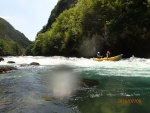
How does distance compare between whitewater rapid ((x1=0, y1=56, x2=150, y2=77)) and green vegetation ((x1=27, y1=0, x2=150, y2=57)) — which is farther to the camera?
green vegetation ((x1=27, y1=0, x2=150, y2=57))

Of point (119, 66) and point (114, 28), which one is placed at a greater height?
point (114, 28)

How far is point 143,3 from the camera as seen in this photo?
43.6 m

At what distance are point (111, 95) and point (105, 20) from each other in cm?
4023

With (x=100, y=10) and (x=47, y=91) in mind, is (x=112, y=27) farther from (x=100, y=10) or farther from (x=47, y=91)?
(x=47, y=91)

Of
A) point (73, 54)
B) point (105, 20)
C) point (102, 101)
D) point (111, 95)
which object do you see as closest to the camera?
point (102, 101)

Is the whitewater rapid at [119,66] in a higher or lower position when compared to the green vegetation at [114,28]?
lower

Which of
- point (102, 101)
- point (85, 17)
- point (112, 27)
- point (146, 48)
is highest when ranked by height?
point (85, 17)

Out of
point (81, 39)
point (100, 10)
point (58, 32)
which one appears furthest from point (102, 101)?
point (58, 32)

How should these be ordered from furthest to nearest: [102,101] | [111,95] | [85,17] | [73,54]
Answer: [73,54]
[85,17]
[111,95]
[102,101]

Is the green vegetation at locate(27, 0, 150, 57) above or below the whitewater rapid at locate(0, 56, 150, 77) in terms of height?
above

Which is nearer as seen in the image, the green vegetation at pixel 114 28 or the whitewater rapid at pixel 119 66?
the whitewater rapid at pixel 119 66

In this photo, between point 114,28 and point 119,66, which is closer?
point 119,66

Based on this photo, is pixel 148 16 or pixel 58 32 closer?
pixel 148 16

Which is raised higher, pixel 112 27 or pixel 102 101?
pixel 112 27
